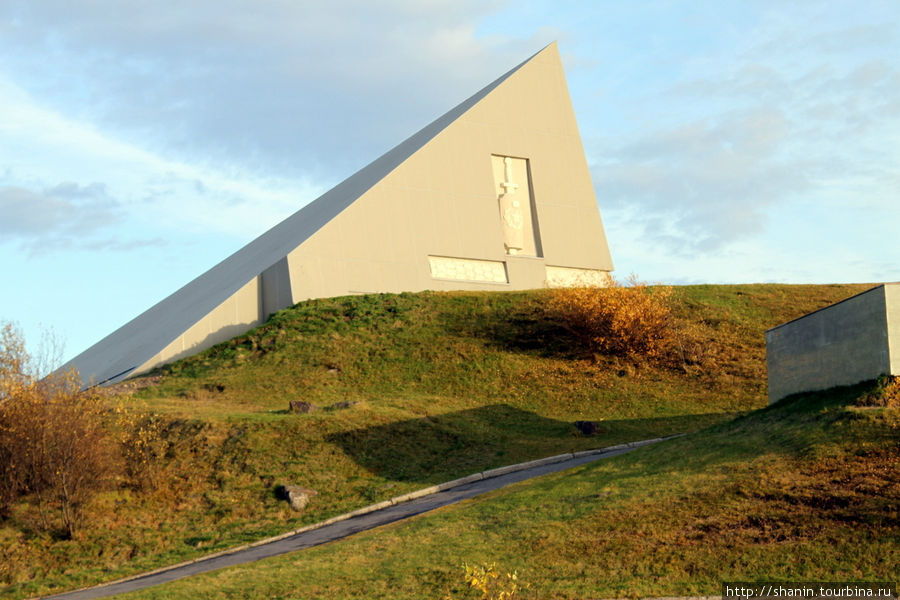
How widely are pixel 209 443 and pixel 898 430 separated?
15787 millimetres

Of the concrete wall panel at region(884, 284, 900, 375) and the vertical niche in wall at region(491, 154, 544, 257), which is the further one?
the vertical niche in wall at region(491, 154, 544, 257)

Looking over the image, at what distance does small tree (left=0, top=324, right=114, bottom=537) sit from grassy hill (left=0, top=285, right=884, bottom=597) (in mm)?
513

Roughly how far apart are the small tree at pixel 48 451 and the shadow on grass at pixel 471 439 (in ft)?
20.3

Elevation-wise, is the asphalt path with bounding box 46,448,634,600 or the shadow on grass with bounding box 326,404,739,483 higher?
the shadow on grass with bounding box 326,404,739,483

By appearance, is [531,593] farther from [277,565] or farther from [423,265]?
[423,265]

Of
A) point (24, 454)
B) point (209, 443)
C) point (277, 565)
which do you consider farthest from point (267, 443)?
point (277, 565)

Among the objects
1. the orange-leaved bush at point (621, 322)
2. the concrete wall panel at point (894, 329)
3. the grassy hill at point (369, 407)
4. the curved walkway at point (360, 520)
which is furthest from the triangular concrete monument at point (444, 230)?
the concrete wall panel at point (894, 329)

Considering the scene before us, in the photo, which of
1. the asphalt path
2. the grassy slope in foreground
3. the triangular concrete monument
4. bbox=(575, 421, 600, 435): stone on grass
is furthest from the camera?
the triangular concrete monument

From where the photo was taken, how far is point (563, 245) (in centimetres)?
4131

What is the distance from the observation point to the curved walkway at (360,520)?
15.0 meters

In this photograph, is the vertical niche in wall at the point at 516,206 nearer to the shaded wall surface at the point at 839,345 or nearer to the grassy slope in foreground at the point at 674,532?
the shaded wall surface at the point at 839,345

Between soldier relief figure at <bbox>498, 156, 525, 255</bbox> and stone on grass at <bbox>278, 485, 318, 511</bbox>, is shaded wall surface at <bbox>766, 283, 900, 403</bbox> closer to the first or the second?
stone on grass at <bbox>278, 485, 318, 511</bbox>

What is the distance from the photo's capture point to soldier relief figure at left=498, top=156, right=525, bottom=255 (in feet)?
131

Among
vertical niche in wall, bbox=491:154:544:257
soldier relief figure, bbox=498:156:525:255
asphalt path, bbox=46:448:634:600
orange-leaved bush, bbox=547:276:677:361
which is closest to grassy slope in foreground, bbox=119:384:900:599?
asphalt path, bbox=46:448:634:600
